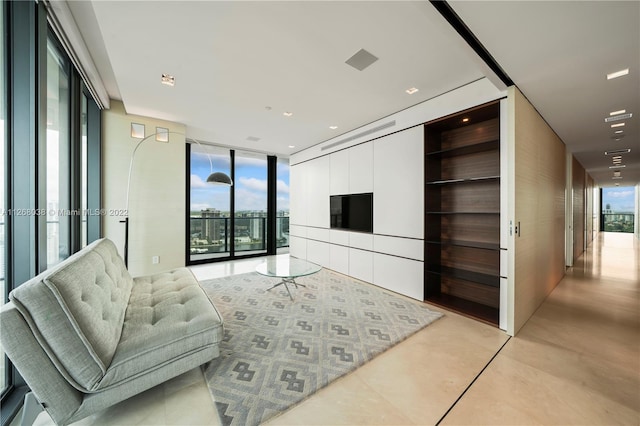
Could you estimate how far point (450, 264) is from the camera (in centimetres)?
348

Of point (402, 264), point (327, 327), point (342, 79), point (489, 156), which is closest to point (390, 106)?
point (342, 79)

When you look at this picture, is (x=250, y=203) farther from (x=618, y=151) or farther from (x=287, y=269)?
(x=618, y=151)

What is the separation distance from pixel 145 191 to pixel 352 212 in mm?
3630

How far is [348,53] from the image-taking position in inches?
89.1

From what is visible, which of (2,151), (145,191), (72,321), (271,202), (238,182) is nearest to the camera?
(72,321)

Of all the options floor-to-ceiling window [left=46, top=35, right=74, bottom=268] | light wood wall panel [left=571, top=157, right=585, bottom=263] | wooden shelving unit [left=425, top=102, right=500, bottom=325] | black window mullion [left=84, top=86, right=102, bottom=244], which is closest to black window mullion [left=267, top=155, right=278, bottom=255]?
black window mullion [left=84, top=86, right=102, bottom=244]

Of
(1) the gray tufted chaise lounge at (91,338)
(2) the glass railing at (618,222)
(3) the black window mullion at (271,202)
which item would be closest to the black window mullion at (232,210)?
(3) the black window mullion at (271,202)

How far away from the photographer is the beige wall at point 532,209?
8.33ft

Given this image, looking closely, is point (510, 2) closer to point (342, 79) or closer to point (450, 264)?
point (342, 79)

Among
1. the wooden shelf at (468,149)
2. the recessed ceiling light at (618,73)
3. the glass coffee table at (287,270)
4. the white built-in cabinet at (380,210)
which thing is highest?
the recessed ceiling light at (618,73)

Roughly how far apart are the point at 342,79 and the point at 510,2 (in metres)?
1.55

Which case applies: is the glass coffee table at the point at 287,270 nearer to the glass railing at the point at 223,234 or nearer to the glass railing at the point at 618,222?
the glass railing at the point at 223,234

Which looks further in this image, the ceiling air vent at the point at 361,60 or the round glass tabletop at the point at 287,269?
the round glass tabletop at the point at 287,269

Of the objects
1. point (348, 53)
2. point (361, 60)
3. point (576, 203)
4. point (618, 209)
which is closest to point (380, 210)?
point (361, 60)
